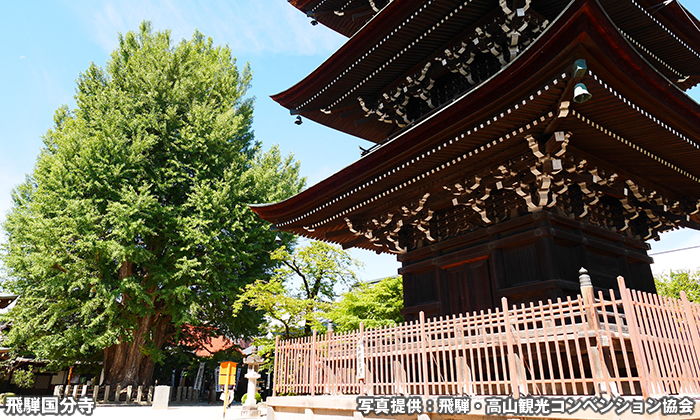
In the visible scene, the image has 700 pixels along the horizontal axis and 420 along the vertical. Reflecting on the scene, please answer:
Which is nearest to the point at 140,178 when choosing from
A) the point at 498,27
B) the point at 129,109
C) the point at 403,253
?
the point at 129,109

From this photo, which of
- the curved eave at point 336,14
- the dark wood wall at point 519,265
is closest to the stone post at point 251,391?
the dark wood wall at point 519,265

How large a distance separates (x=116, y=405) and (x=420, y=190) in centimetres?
1780

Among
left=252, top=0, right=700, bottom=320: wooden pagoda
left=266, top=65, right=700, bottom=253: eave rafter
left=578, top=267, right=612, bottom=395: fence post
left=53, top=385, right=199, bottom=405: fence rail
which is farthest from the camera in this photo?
left=53, top=385, right=199, bottom=405: fence rail

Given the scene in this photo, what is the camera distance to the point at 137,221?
18.4m

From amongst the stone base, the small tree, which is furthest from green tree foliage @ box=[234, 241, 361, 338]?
the stone base

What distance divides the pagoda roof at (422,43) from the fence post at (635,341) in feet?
17.1

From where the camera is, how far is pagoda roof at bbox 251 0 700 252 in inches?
203

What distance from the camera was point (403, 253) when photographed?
9742 millimetres

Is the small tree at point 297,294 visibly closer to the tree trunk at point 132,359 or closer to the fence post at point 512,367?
the tree trunk at point 132,359

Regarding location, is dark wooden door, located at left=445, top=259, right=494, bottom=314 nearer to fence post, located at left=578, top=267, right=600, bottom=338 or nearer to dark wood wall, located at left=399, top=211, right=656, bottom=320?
dark wood wall, located at left=399, top=211, right=656, bottom=320

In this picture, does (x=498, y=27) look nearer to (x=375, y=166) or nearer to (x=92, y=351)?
(x=375, y=166)

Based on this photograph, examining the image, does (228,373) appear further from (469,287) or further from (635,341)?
(635,341)

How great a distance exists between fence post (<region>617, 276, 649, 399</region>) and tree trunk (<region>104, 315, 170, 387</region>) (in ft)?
67.0

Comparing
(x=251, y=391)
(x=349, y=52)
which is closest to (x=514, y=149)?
(x=349, y=52)
